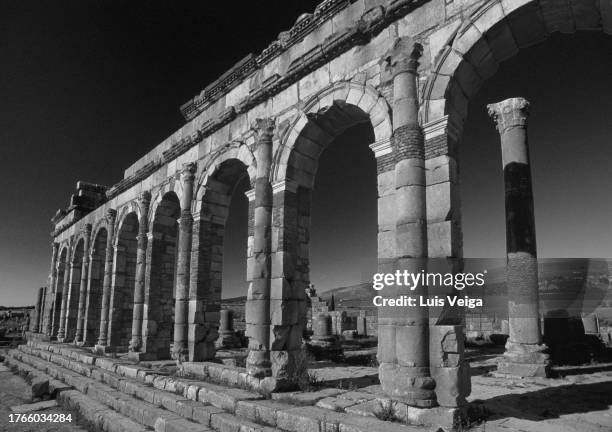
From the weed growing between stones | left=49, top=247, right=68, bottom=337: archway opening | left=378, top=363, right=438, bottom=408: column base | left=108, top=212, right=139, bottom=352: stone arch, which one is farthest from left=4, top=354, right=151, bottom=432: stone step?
left=49, top=247, right=68, bottom=337: archway opening

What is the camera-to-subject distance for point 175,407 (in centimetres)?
650

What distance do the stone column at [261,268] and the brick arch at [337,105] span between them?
27cm

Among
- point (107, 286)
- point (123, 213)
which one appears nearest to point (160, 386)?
point (107, 286)

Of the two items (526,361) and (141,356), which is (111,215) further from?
(526,361)

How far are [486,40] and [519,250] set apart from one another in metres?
5.98

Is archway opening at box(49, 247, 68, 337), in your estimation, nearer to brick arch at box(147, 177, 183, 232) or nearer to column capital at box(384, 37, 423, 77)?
brick arch at box(147, 177, 183, 232)

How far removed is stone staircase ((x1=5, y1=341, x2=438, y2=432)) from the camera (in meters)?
4.85

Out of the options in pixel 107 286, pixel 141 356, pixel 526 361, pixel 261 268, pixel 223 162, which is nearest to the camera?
pixel 261 268

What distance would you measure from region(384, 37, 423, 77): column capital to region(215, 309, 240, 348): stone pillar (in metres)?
12.2

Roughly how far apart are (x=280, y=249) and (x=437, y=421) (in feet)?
13.1

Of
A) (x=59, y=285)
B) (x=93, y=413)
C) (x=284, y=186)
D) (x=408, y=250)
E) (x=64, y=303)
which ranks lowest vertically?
(x=93, y=413)

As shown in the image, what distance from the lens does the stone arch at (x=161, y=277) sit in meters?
11.5

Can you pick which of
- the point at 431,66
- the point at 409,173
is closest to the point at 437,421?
the point at 409,173

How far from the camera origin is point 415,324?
197 inches
